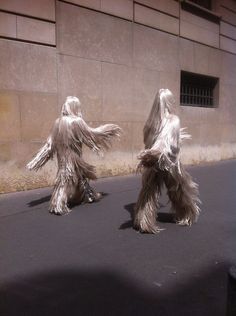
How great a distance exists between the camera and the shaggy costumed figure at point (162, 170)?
4.58 metres

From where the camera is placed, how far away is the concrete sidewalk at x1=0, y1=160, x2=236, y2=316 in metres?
3.19

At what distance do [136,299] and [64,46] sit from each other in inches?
237

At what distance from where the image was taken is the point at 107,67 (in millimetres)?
9008

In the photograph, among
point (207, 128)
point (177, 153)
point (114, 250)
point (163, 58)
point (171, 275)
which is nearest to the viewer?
point (171, 275)

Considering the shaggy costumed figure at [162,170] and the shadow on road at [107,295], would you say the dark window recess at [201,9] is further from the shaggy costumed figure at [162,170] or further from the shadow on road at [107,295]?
the shadow on road at [107,295]

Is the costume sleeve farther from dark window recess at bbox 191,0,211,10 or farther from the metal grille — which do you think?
dark window recess at bbox 191,0,211,10

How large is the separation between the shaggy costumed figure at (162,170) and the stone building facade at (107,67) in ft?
10.8

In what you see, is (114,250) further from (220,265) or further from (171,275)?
(220,265)

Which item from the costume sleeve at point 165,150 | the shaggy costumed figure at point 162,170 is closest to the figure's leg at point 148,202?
the shaggy costumed figure at point 162,170

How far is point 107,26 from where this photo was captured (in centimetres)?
891

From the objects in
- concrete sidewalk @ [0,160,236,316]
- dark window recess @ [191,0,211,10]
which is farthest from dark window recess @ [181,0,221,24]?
concrete sidewalk @ [0,160,236,316]

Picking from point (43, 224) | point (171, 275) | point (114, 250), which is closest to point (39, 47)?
point (43, 224)

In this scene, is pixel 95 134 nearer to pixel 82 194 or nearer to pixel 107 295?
pixel 82 194

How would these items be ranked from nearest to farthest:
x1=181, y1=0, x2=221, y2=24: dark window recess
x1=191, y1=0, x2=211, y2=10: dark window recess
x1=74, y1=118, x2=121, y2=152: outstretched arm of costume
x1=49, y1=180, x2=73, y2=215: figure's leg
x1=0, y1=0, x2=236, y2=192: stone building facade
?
1. x1=49, y1=180, x2=73, y2=215: figure's leg
2. x1=74, y1=118, x2=121, y2=152: outstretched arm of costume
3. x1=0, y1=0, x2=236, y2=192: stone building facade
4. x1=181, y1=0, x2=221, y2=24: dark window recess
5. x1=191, y1=0, x2=211, y2=10: dark window recess
